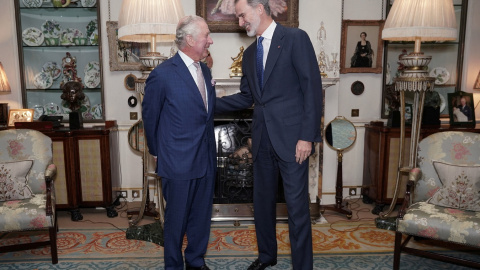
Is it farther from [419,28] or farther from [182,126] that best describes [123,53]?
[419,28]

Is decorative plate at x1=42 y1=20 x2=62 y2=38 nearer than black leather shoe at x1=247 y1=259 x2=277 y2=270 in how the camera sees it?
No

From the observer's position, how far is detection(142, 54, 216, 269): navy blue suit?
85.2 inches

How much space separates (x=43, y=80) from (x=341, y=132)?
3.25m

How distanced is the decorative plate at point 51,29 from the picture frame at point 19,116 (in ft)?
2.80

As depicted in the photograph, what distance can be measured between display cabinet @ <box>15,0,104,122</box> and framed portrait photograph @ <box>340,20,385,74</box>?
105 inches

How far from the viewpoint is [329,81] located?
3.47m

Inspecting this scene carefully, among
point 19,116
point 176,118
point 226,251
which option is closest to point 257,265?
point 226,251

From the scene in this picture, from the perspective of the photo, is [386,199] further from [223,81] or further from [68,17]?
[68,17]

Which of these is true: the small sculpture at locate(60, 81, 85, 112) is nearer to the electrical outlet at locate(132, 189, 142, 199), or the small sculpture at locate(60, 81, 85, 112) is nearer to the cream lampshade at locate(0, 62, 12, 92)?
the cream lampshade at locate(0, 62, 12, 92)

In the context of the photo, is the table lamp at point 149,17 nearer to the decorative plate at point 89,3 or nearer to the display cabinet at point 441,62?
the decorative plate at point 89,3

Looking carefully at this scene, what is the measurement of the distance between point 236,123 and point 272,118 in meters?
1.45

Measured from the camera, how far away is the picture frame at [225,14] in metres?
3.67

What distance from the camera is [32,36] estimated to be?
3902mm

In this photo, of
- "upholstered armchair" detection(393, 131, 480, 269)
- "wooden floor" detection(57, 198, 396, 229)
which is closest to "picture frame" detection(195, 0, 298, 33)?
"upholstered armchair" detection(393, 131, 480, 269)
